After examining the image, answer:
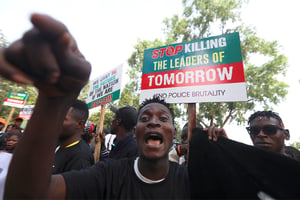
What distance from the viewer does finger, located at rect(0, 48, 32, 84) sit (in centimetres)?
58

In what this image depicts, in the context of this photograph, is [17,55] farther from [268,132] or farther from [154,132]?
[268,132]

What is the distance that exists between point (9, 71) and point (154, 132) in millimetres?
1395

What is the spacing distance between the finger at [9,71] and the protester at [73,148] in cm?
181

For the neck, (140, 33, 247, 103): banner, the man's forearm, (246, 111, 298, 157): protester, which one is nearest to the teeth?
the neck

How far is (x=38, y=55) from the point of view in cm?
56

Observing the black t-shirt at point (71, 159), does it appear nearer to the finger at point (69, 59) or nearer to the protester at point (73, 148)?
the protester at point (73, 148)

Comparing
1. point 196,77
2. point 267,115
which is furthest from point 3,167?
point 267,115

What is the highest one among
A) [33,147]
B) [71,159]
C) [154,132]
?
[154,132]

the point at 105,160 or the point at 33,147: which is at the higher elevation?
the point at 33,147

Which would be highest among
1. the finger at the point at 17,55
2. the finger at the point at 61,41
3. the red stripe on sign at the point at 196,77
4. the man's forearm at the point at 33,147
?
the red stripe on sign at the point at 196,77

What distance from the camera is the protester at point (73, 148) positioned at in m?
2.23

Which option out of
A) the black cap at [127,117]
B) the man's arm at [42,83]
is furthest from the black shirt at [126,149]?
the man's arm at [42,83]

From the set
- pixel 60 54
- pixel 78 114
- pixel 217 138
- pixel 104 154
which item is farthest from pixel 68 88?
pixel 104 154

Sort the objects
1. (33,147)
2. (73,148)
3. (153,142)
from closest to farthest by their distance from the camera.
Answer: (33,147) < (153,142) < (73,148)
